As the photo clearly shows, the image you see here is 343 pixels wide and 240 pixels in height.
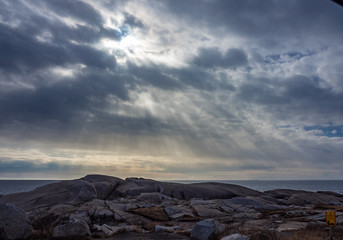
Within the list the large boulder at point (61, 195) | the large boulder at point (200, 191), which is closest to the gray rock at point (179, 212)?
the large boulder at point (200, 191)

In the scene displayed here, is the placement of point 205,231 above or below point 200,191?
above

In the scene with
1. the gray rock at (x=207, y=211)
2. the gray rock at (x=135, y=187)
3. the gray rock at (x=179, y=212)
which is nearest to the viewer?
the gray rock at (x=179, y=212)

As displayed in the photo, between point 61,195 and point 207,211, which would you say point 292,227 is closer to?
point 207,211

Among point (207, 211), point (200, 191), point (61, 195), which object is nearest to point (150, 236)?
point (207, 211)

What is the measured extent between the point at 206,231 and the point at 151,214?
9.75 meters

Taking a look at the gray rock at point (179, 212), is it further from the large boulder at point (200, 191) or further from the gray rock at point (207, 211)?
the large boulder at point (200, 191)

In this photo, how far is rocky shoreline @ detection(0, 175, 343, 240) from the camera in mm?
12922

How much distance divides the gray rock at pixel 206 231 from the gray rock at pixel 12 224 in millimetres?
7682

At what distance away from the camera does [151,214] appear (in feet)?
73.6

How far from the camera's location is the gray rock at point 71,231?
40.1 feet

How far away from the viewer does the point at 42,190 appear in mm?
32000

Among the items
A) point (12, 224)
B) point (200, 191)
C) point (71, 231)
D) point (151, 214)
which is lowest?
point (151, 214)

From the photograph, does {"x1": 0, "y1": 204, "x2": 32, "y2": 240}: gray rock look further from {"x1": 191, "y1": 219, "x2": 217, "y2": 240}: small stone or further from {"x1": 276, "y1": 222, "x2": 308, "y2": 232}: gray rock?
{"x1": 276, "y1": 222, "x2": 308, "y2": 232}: gray rock

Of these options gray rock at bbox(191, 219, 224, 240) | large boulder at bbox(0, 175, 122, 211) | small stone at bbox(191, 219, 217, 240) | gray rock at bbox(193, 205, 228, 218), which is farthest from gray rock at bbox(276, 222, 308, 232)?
large boulder at bbox(0, 175, 122, 211)
